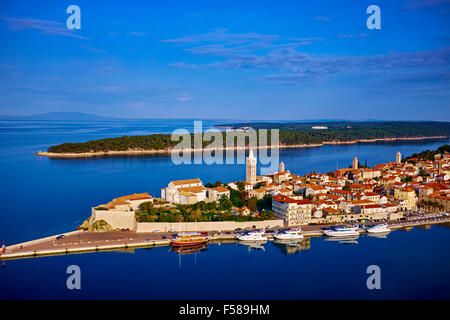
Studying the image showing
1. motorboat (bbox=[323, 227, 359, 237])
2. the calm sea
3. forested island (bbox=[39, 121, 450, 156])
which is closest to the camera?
the calm sea

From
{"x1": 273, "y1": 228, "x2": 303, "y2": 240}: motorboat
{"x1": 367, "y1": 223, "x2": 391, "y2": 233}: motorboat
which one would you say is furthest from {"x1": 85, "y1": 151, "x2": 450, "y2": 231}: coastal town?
{"x1": 367, "y1": 223, "x2": 391, "y2": 233}: motorboat

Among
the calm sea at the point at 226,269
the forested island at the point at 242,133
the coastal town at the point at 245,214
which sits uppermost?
the forested island at the point at 242,133

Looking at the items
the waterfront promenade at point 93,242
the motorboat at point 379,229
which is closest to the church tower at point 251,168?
the waterfront promenade at point 93,242

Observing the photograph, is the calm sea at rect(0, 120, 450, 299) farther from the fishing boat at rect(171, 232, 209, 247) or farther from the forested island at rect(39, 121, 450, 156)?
the forested island at rect(39, 121, 450, 156)

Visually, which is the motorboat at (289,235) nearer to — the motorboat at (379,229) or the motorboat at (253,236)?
the motorboat at (253,236)

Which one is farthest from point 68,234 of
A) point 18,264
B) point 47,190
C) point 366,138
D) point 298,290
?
point 366,138

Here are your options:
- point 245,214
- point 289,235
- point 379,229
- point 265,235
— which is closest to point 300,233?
point 289,235
